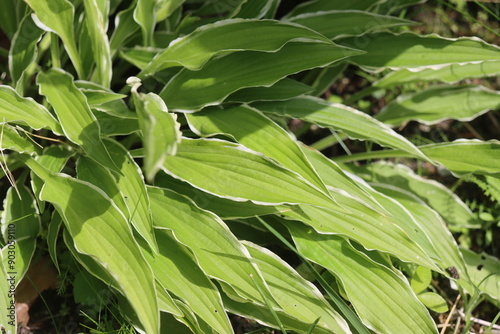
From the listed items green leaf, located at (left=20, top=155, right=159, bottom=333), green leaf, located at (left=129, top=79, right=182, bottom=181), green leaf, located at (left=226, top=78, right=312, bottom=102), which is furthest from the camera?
green leaf, located at (left=226, top=78, right=312, bottom=102)

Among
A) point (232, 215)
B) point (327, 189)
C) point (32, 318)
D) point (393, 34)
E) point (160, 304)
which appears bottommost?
point (32, 318)

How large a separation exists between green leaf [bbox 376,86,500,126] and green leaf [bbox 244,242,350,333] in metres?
0.80

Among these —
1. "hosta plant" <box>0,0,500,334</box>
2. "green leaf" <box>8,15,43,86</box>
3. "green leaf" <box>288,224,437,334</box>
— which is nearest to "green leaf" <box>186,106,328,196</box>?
"hosta plant" <box>0,0,500,334</box>

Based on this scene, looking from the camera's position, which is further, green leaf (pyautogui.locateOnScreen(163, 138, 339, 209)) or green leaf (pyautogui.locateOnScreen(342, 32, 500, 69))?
green leaf (pyautogui.locateOnScreen(342, 32, 500, 69))

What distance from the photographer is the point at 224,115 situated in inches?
65.2

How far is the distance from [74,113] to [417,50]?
3.74 ft

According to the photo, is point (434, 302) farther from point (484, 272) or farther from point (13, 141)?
point (13, 141)

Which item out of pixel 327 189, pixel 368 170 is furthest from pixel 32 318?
pixel 368 170

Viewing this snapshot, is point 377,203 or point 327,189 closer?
point 327,189

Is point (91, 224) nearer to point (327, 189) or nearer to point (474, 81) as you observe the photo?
point (327, 189)

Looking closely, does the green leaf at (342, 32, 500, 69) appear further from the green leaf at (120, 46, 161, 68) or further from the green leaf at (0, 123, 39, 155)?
the green leaf at (0, 123, 39, 155)

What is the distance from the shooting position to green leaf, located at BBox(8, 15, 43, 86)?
165 cm

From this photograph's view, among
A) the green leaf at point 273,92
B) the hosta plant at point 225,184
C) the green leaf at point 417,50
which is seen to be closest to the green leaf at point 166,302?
the hosta plant at point 225,184

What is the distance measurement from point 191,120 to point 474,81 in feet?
5.10
